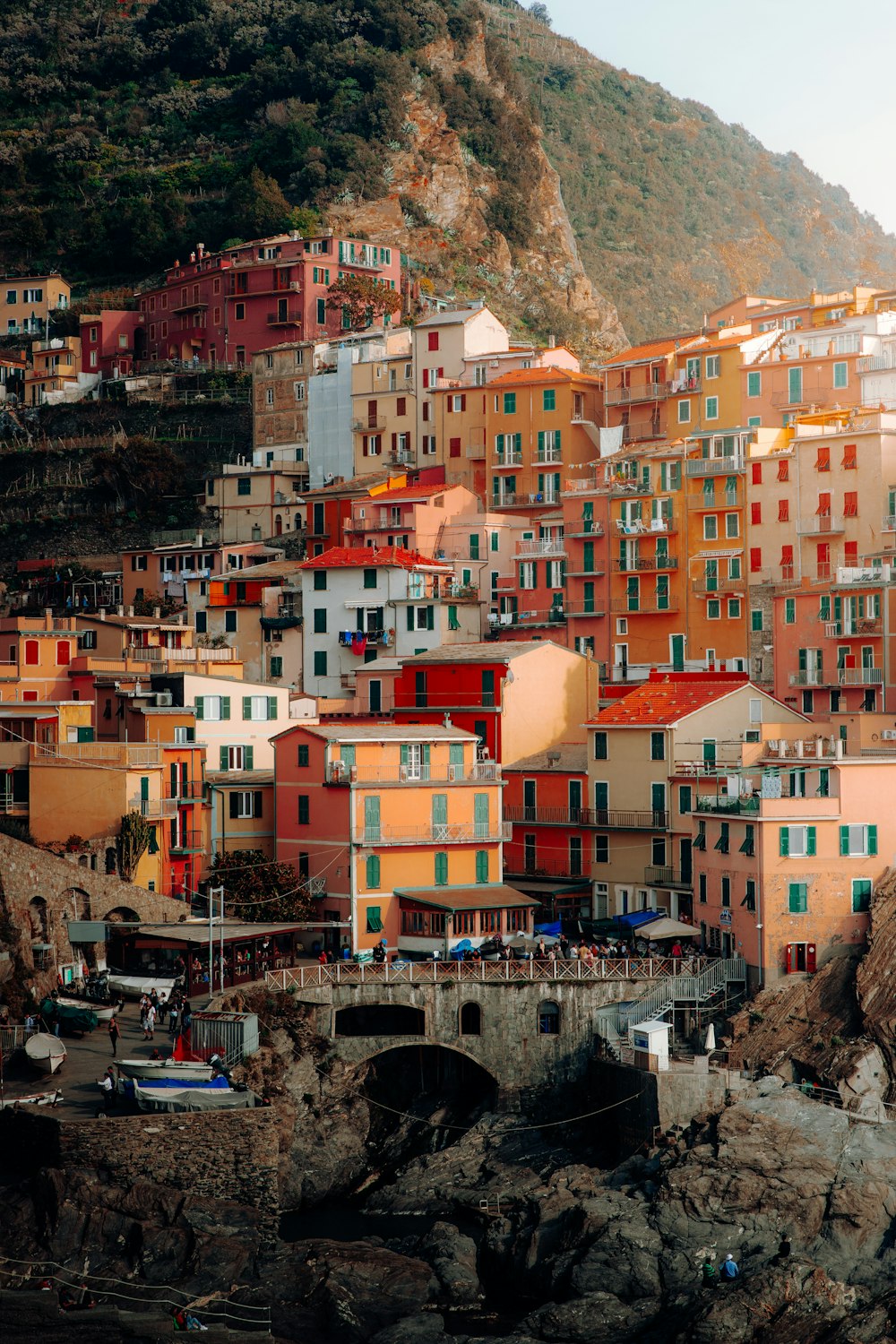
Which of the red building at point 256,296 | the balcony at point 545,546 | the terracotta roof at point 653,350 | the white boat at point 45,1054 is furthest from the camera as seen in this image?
the red building at point 256,296

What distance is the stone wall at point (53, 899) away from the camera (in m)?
59.5

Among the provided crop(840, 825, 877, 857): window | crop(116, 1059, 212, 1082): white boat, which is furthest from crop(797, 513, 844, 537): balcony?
crop(116, 1059, 212, 1082): white boat

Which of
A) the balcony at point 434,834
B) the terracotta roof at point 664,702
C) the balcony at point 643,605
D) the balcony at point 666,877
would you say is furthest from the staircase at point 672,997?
the balcony at point 643,605

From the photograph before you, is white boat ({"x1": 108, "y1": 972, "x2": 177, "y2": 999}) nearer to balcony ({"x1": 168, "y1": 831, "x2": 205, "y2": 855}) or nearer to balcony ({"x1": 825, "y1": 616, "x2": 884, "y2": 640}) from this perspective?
balcony ({"x1": 168, "y1": 831, "x2": 205, "y2": 855})

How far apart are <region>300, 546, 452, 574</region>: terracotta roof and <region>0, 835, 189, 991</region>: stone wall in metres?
24.5

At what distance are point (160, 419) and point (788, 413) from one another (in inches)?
1477

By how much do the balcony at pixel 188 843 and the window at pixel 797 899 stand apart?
19.6 meters

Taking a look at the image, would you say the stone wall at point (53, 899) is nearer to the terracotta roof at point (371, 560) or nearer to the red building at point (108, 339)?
the terracotta roof at point (371, 560)

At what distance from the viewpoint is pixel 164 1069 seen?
5150cm

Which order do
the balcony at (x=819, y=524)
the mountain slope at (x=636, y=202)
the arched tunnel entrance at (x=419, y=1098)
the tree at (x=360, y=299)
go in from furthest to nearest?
the mountain slope at (x=636, y=202) → the tree at (x=360, y=299) → the balcony at (x=819, y=524) → the arched tunnel entrance at (x=419, y=1098)

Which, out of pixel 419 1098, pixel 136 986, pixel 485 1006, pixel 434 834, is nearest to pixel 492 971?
pixel 485 1006

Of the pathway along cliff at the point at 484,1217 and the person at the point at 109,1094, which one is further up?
the person at the point at 109,1094

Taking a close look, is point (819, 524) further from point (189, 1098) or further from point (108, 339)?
point (108, 339)

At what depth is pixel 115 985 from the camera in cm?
6009
